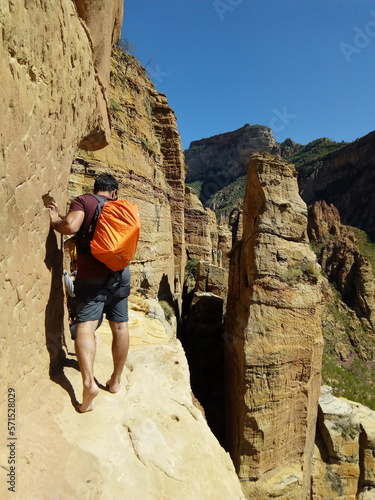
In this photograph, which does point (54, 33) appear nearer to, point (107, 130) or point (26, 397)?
point (107, 130)

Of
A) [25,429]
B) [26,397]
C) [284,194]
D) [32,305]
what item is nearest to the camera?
[25,429]

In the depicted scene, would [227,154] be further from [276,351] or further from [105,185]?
[105,185]

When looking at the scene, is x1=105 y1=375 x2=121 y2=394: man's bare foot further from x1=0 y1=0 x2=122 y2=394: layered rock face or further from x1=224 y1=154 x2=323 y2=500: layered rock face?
x1=224 y1=154 x2=323 y2=500: layered rock face

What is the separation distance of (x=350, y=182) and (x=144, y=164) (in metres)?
54.8

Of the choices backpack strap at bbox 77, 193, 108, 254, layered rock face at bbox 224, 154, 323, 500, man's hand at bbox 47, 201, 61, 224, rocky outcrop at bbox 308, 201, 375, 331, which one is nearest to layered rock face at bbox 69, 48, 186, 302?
layered rock face at bbox 224, 154, 323, 500

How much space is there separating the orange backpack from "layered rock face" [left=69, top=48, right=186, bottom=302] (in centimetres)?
494

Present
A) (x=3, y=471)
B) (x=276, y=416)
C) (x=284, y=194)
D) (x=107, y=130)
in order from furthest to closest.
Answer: (x=284, y=194) → (x=276, y=416) → (x=107, y=130) → (x=3, y=471)

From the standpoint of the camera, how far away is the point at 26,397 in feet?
6.67

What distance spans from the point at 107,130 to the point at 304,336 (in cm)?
689

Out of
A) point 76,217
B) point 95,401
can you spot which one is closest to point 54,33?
point 76,217

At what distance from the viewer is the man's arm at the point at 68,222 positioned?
2.37 m

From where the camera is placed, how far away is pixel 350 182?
2185 inches

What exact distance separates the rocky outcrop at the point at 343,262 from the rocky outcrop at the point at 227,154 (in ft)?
157

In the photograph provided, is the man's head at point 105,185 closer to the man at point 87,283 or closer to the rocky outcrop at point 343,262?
the man at point 87,283
